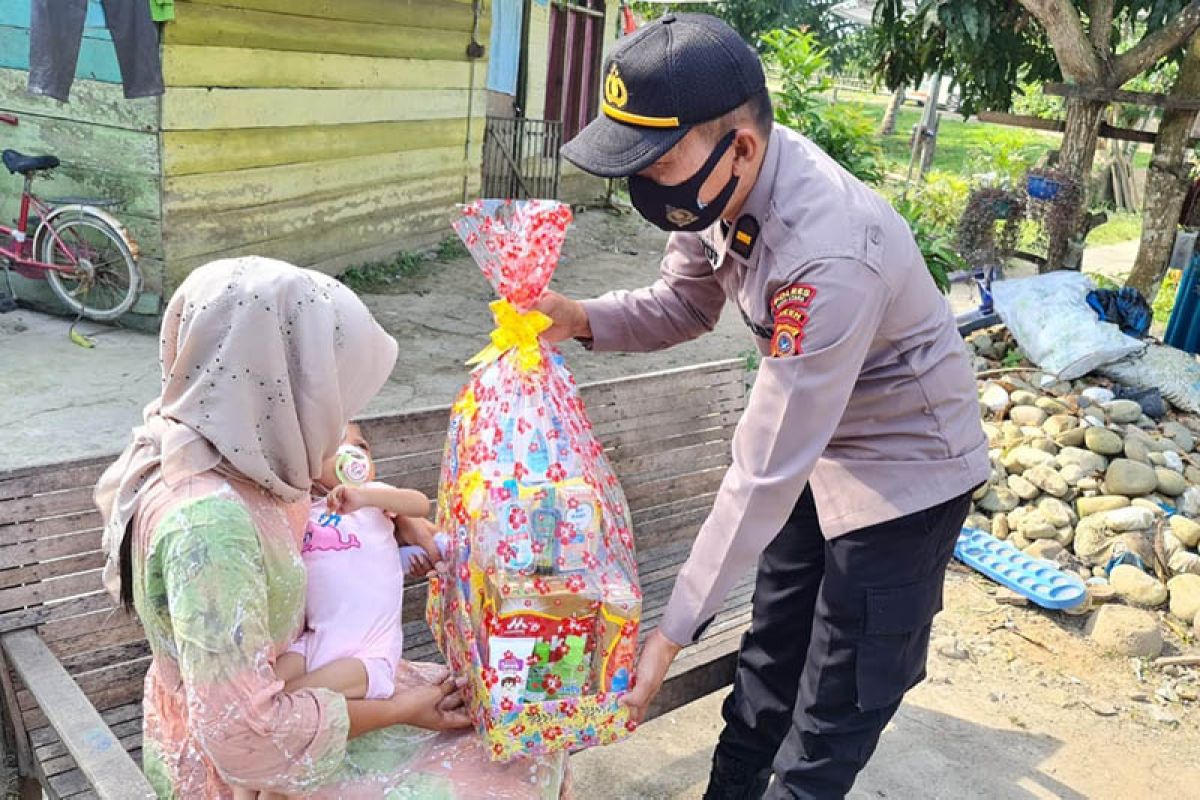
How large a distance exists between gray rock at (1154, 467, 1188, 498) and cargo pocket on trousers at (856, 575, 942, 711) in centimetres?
318

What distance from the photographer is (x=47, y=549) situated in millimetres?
1965

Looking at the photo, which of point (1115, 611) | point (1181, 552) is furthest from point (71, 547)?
point (1181, 552)

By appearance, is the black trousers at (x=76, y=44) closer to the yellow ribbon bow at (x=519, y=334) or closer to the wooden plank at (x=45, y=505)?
the wooden plank at (x=45, y=505)

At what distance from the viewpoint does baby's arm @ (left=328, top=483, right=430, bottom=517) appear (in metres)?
1.85

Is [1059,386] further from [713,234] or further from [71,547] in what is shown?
[71,547]

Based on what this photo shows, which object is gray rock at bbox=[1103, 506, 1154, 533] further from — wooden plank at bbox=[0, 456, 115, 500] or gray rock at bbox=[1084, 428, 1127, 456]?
wooden plank at bbox=[0, 456, 115, 500]

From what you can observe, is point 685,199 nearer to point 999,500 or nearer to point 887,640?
point 887,640

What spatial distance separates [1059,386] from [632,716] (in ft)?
14.2

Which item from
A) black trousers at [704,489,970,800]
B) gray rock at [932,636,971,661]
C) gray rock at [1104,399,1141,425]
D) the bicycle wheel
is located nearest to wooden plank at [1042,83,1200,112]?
gray rock at [1104,399,1141,425]

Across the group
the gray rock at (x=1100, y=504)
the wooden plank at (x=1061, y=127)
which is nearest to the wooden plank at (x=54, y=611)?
the gray rock at (x=1100, y=504)

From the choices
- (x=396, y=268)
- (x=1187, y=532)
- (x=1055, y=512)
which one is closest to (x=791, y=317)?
(x=1055, y=512)

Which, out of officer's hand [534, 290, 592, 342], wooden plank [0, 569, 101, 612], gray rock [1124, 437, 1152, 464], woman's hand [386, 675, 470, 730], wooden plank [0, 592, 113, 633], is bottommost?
gray rock [1124, 437, 1152, 464]

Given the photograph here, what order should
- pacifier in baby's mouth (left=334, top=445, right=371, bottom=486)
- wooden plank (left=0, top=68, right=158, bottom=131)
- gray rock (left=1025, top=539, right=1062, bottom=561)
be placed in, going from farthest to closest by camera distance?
wooden plank (left=0, top=68, right=158, bottom=131) → gray rock (left=1025, top=539, right=1062, bottom=561) → pacifier in baby's mouth (left=334, top=445, right=371, bottom=486)

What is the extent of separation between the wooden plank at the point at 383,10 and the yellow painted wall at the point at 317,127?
0.01 m
